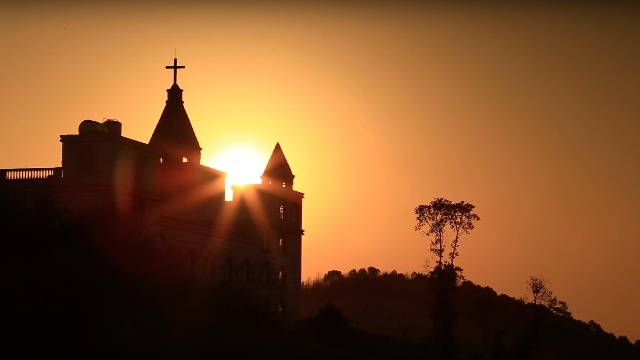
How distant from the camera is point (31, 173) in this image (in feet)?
198

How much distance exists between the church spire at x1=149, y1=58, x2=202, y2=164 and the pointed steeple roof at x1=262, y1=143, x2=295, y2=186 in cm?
791

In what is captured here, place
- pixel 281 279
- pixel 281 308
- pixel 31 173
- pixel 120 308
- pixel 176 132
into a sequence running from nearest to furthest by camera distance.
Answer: pixel 120 308
pixel 31 173
pixel 176 132
pixel 281 308
pixel 281 279

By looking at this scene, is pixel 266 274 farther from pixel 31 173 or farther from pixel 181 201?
pixel 31 173

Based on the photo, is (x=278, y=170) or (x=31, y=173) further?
(x=278, y=170)

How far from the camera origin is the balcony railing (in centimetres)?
5988

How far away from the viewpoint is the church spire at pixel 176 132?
69.6m

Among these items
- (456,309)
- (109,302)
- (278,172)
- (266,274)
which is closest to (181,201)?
(266,274)

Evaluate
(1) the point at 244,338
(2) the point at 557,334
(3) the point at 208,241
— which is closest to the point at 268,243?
(3) the point at 208,241

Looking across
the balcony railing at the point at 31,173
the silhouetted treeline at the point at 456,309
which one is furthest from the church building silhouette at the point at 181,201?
the silhouetted treeline at the point at 456,309

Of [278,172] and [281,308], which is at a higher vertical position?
[278,172]

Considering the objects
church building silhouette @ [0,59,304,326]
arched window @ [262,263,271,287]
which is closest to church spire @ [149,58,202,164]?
church building silhouette @ [0,59,304,326]

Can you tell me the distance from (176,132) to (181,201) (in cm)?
542

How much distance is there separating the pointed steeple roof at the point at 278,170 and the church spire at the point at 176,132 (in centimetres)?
791

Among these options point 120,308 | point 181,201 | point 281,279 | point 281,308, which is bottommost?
point 120,308
